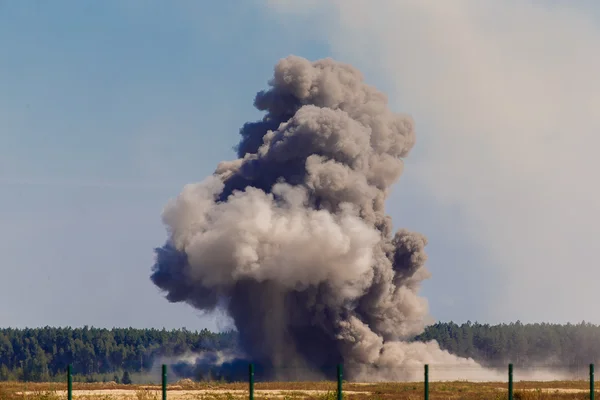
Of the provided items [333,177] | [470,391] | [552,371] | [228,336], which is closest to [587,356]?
[552,371]

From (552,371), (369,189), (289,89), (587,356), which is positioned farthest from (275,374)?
(587,356)

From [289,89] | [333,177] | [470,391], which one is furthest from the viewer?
[289,89]

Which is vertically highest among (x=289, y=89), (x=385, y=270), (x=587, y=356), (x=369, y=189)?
(x=289, y=89)

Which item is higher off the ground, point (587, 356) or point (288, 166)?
point (288, 166)

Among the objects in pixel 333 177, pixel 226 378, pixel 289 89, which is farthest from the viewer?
pixel 289 89

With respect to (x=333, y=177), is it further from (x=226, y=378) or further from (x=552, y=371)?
(x=552, y=371)

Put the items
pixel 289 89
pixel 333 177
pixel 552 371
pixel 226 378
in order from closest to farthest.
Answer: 1. pixel 226 378
2. pixel 333 177
3. pixel 289 89
4. pixel 552 371

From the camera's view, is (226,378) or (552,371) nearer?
(226,378)

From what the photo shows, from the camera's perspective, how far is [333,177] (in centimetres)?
11900

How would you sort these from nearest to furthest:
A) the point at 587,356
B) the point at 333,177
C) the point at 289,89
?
the point at 333,177 < the point at 289,89 < the point at 587,356

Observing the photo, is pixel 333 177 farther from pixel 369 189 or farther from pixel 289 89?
pixel 289 89

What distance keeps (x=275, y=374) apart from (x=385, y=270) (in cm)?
1720

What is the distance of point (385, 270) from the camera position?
122 meters

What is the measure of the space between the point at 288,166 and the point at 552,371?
151ft
